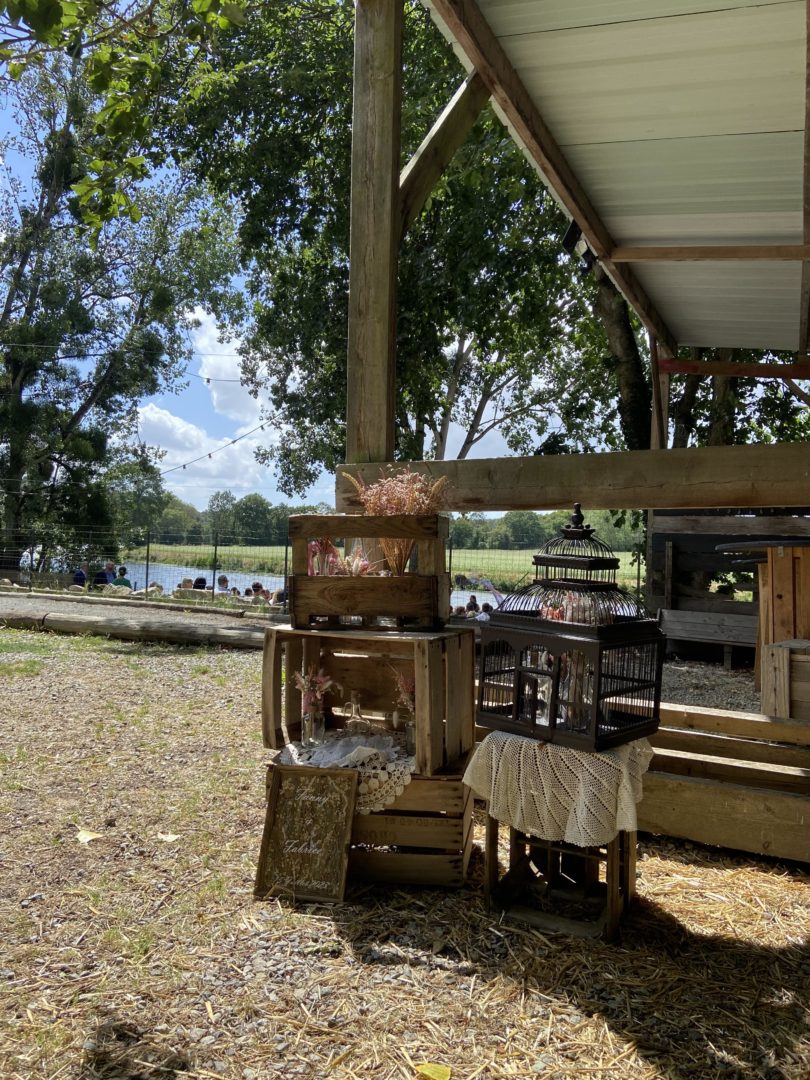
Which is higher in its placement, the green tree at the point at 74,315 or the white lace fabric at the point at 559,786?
the green tree at the point at 74,315

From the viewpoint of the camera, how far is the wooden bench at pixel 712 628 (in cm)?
831

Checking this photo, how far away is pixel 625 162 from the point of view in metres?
4.29

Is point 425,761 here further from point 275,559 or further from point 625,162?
point 275,559

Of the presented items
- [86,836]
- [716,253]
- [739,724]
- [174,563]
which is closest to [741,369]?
[716,253]

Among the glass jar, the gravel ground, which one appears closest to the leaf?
the glass jar

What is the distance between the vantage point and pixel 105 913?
2.86 meters

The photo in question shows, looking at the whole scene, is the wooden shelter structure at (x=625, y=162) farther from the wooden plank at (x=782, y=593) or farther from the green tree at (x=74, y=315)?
the green tree at (x=74, y=315)

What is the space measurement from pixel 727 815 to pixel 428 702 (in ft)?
4.58

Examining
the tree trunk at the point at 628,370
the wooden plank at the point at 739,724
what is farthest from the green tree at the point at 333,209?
the wooden plank at the point at 739,724

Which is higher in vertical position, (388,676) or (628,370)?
(628,370)

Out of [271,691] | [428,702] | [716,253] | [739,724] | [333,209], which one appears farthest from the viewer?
[333,209]

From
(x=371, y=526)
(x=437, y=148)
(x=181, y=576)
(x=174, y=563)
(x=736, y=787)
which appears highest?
(x=437, y=148)

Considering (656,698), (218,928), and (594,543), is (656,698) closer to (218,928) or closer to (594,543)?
(594,543)

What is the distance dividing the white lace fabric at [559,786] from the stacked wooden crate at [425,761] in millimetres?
242
